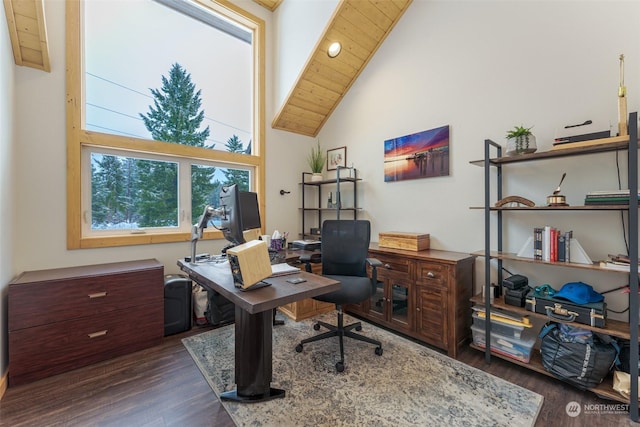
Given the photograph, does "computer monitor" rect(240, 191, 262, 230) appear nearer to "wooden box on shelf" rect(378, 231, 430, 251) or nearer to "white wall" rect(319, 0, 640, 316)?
"wooden box on shelf" rect(378, 231, 430, 251)

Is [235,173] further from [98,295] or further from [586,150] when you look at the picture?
[586,150]

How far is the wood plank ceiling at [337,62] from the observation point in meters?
2.83

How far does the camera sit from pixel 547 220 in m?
2.10

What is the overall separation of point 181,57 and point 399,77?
2521 mm

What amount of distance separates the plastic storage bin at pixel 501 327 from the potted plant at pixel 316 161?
2471 millimetres

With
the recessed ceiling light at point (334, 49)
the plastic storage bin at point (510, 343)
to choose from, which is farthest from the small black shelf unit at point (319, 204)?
the plastic storage bin at point (510, 343)

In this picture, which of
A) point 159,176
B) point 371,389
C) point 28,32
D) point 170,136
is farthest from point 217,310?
point 28,32

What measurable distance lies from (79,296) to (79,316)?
0.15 metres

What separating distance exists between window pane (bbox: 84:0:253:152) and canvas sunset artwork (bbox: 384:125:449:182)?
1.89 meters

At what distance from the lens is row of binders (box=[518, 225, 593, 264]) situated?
5.94ft

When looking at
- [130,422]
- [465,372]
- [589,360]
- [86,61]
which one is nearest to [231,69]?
[86,61]

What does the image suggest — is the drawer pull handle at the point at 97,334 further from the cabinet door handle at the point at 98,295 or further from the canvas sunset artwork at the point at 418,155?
the canvas sunset artwork at the point at 418,155

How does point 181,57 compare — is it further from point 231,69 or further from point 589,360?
point 589,360

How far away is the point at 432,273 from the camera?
2295 mm
